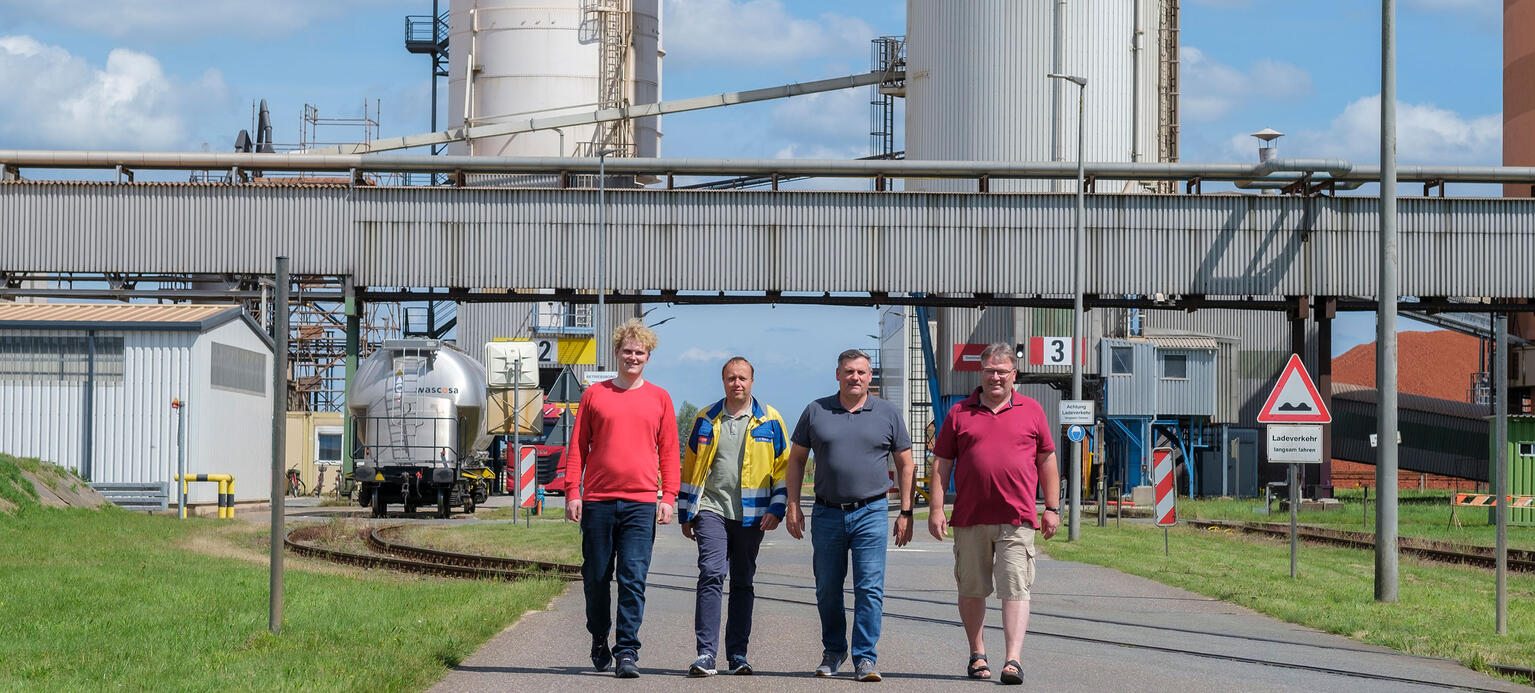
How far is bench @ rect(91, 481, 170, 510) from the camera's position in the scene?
34500 mm

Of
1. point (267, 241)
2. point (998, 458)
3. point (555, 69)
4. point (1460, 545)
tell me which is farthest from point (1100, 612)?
point (555, 69)

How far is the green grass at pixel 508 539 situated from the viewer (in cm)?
2266

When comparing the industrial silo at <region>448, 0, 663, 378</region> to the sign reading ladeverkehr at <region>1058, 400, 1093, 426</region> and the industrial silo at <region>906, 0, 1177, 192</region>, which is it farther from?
the sign reading ladeverkehr at <region>1058, 400, 1093, 426</region>

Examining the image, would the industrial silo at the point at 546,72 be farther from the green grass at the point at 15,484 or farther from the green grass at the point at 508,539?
the green grass at the point at 15,484

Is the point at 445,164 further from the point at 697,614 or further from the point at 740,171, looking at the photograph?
the point at 697,614

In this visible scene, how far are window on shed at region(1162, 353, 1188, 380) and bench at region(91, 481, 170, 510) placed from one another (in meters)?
31.2

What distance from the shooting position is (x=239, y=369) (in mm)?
39375

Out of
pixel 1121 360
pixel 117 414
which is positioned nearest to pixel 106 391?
pixel 117 414

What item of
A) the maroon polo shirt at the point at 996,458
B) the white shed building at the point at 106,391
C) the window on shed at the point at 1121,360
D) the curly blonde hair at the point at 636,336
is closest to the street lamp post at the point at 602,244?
the white shed building at the point at 106,391

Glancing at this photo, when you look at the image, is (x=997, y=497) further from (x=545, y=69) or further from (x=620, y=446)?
(x=545, y=69)

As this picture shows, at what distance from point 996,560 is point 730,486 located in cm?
151

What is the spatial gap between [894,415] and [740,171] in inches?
1270

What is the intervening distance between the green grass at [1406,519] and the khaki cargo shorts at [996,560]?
1865 cm

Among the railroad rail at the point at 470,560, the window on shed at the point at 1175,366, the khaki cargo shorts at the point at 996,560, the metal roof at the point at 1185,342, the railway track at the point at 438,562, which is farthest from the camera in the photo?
the metal roof at the point at 1185,342
